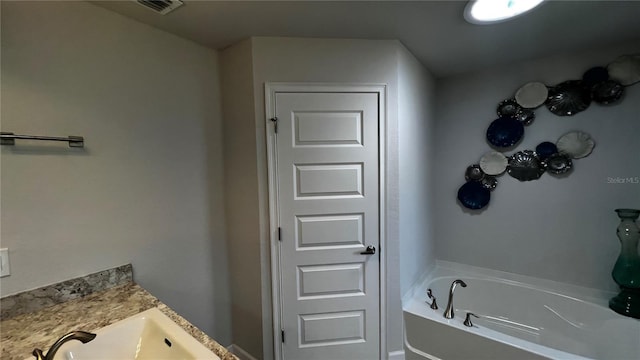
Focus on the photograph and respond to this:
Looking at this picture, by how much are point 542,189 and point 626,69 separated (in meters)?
0.99

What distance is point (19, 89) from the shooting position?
1.18m

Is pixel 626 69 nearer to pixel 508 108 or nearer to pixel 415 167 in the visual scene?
pixel 508 108

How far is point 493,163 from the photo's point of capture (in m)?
2.47

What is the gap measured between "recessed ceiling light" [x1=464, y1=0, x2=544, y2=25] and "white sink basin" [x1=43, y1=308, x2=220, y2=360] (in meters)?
1.96

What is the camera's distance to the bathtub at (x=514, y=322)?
1790mm

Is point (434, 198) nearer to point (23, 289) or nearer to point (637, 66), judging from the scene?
point (637, 66)

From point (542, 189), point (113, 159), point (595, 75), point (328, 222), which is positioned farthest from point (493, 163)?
point (113, 159)

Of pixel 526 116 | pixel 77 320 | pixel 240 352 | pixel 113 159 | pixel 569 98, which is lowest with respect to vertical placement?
pixel 240 352

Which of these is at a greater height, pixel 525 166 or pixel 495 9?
pixel 495 9

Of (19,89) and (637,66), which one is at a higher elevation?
(637,66)

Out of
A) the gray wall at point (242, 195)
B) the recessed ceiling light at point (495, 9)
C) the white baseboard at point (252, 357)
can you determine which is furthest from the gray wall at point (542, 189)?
the gray wall at point (242, 195)

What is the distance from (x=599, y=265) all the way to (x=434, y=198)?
4.24ft

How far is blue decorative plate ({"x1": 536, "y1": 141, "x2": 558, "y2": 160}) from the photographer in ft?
7.27

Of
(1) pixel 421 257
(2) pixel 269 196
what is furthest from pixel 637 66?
(2) pixel 269 196
